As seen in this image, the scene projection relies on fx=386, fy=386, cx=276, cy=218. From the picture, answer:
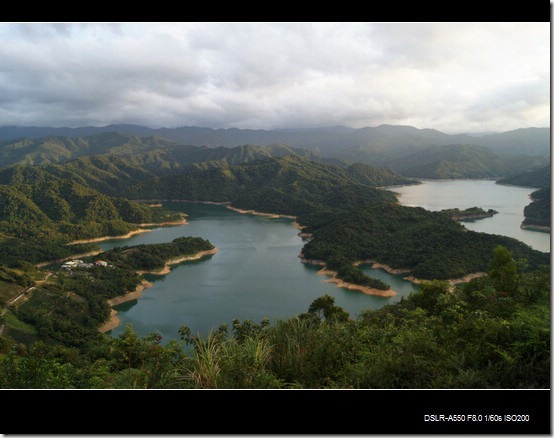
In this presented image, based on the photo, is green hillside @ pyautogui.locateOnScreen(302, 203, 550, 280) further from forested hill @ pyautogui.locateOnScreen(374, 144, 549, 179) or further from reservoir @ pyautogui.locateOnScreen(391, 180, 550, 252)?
forested hill @ pyautogui.locateOnScreen(374, 144, 549, 179)

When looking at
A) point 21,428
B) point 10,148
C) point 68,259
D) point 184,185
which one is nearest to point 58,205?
point 68,259

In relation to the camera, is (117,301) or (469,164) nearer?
(117,301)

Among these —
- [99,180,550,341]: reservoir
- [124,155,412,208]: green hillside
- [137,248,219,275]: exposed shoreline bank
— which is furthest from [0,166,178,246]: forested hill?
[124,155,412,208]: green hillside

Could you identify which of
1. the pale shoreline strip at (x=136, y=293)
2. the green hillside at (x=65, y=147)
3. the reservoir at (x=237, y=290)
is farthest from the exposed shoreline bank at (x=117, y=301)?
the green hillside at (x=65, y=147)

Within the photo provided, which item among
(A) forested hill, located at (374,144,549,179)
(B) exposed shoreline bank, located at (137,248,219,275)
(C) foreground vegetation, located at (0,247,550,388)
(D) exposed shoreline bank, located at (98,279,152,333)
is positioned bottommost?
(D) exposed shoreline bank, located at (98,279,152,333)

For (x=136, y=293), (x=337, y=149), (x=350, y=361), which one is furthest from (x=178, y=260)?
(x=337, y=149)

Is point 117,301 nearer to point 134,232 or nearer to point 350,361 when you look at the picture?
point 350,361

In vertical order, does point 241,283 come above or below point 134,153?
below

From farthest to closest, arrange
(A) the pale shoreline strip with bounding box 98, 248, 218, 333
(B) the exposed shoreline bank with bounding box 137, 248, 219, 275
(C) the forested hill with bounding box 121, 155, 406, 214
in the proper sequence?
(C) the forested hill with bounding box 121, 155, 406, 214, (B) the exposed shoreline bank with bounding box 137, 248, 219, 275, (A) the pale shoreline strip with bounding box 98, 248, 218, 333
